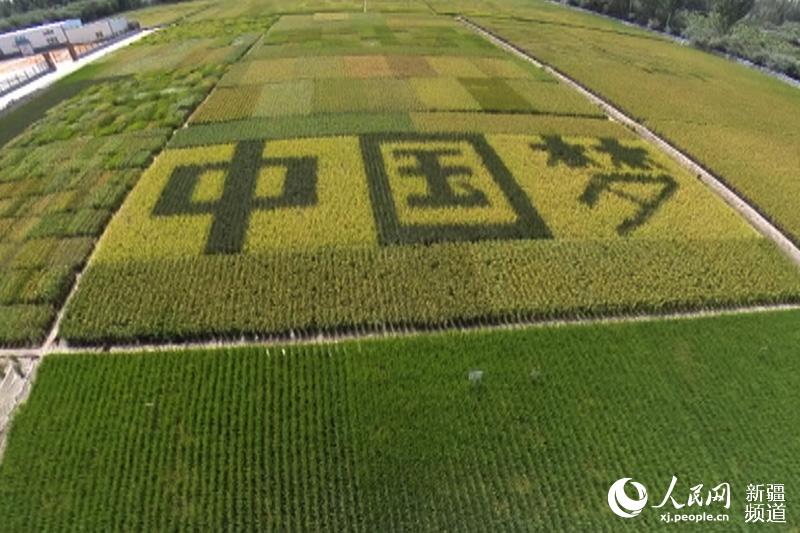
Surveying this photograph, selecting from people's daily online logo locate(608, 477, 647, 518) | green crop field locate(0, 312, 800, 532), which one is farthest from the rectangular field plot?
people's daily online logo locate(608, 477, 647, 518)

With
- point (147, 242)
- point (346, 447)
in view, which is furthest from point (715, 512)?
point (147, 242)

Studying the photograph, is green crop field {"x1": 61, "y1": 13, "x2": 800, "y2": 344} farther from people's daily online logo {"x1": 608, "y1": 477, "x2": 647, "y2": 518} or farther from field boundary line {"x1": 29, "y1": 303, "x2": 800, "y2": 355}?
people's daily online logo {"x1": 608, "y1": 477, "x2": 647, "y2": 518}

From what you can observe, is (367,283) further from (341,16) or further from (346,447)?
(341,16)

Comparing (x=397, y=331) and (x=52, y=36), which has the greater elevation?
(x=52, y=36)

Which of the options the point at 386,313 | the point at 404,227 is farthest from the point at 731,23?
the point at 386,313

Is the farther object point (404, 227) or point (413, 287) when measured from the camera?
point (404, 227)

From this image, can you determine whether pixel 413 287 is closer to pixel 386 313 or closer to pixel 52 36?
pixel 386 313
